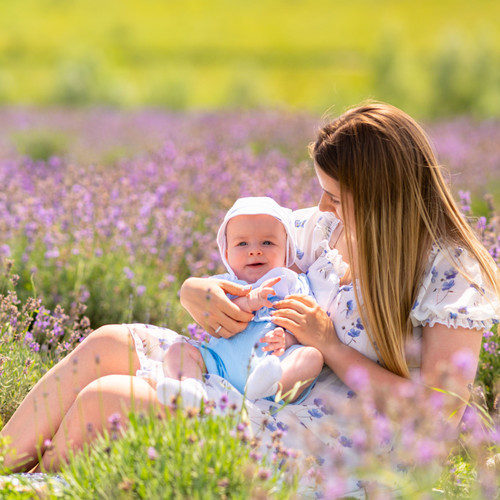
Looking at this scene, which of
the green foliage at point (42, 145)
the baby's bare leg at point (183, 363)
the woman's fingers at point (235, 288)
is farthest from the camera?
the green foliage at point (42, 145)

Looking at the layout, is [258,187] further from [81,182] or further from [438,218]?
[438,218]

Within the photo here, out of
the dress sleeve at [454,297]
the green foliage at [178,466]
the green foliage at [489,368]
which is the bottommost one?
the green foliage at [489,368]

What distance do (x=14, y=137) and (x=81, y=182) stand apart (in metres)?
6.15

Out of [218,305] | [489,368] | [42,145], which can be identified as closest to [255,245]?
[218,305]

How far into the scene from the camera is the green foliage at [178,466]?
1.72m

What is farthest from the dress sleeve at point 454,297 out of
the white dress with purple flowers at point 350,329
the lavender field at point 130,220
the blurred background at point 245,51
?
the blurred background at point 245,51

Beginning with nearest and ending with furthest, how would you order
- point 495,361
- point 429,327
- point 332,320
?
point 429,327, point 332,320, point 495,361

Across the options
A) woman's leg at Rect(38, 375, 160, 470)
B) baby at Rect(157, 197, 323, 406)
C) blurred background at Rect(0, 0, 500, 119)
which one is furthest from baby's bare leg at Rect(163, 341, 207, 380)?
blurred background at Rect(0, 0, 500, 119)

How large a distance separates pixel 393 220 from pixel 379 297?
0.27 meters

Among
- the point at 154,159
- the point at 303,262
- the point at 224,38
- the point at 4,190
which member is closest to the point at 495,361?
the point at 303,262

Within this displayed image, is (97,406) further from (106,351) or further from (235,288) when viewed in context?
(235,288)

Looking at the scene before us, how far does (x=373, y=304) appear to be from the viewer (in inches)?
94.3

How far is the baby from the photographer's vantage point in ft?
6.95

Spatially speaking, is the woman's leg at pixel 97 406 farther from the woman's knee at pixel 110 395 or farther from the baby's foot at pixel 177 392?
the baby's foot at pixel 177 392
